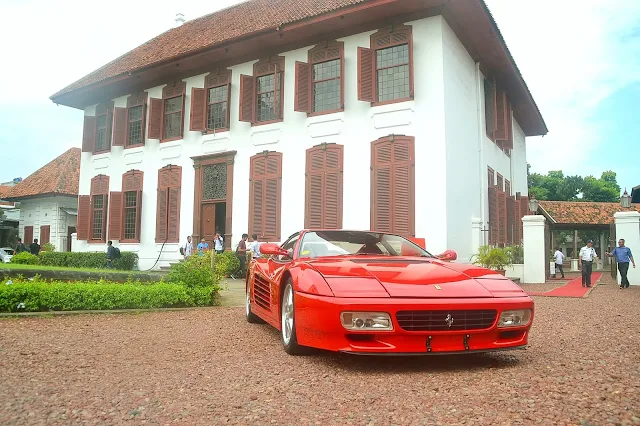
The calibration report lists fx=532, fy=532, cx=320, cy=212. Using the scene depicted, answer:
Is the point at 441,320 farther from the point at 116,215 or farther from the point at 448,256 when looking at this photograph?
the point at 116,215

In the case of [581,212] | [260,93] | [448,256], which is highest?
[260,93]

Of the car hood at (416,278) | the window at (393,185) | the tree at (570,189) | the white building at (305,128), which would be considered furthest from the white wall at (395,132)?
the tree at (570,189)

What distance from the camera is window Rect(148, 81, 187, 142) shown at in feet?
61.9

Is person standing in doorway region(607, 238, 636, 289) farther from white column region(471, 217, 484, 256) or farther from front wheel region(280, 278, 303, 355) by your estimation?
front wheel region(280, 278, 303, 355)

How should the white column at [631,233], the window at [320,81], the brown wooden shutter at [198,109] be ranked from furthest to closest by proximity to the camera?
the brown wooden shutter at [198,109], the white column at [631,233], the window at [320,81]

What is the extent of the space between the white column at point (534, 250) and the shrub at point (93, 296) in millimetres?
10251

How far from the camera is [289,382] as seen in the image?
3.69m

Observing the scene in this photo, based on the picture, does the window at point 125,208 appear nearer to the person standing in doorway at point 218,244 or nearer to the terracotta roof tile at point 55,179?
the person standing in doorway at point 218,244

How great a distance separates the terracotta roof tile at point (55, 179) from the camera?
95.1 feet

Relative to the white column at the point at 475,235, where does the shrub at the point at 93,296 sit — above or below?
below

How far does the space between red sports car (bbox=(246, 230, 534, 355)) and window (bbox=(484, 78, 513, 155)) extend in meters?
14.0

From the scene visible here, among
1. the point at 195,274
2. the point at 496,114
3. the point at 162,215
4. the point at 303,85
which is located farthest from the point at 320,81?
the point at 195,274


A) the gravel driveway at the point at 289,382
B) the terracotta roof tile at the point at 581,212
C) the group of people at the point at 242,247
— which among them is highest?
the terracotta roof tile at the point at 581,212

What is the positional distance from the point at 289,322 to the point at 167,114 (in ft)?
52.5
